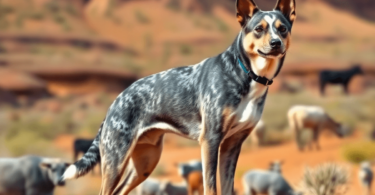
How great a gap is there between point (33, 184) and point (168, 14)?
33.2 metres

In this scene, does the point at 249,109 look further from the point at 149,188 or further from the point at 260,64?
the point at 149,188

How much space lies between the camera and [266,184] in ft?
37.7

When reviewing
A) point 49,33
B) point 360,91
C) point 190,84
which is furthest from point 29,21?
point 190,84

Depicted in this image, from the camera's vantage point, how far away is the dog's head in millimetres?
5805

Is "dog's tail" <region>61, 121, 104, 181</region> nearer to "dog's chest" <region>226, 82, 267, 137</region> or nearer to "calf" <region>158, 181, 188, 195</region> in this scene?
"dog's chest" <region>226, 82, 267, 137</region>

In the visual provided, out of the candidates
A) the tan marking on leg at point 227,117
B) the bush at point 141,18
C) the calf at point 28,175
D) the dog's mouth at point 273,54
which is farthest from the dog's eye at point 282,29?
the bush at point 141,18

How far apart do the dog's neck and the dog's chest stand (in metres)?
0.12

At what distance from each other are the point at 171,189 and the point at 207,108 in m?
6.45

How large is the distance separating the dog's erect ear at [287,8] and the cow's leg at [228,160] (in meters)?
1.28

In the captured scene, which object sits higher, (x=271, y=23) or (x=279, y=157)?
(x=271, y=23)

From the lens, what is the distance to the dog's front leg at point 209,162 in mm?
6070

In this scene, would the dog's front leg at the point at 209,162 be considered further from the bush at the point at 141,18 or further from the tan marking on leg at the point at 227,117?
the bush at the point at 141,18

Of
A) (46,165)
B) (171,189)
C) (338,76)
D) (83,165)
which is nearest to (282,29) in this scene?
(83,165)

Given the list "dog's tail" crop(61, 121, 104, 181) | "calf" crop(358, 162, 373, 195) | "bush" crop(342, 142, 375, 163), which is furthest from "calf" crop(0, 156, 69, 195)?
"bush" crop(342, 142, 375, 163)
